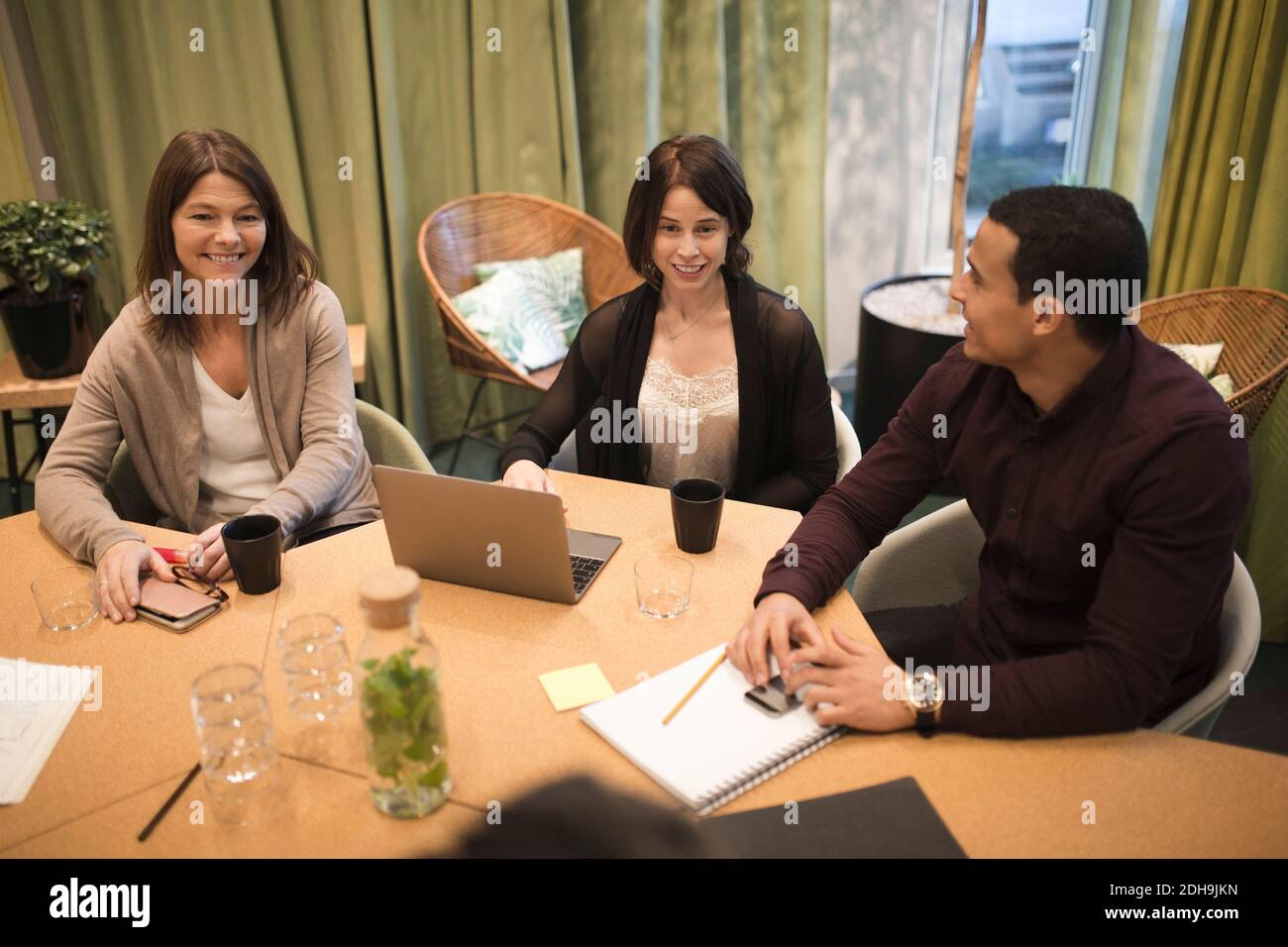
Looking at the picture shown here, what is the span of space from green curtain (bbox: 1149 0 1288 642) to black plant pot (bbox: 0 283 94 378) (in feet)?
10.5

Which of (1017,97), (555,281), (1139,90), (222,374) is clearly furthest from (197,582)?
(1017,97)

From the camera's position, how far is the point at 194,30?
307 centimetres

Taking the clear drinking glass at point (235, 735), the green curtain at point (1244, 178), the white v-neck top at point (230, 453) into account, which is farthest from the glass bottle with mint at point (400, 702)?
the green curtain at point (1244, 178)

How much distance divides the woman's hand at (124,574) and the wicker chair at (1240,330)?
7.58 feet

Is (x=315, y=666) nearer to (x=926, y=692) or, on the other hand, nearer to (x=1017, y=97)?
(x=926, y=692)

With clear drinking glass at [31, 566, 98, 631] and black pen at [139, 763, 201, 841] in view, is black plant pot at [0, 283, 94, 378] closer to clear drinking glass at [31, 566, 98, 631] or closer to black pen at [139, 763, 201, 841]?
clear drinking glass at [31, 566, 98, 631]

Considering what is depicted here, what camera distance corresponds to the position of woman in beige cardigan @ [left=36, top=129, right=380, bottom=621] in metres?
1.80

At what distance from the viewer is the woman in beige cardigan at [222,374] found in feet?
5.90

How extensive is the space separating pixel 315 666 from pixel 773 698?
58 cm

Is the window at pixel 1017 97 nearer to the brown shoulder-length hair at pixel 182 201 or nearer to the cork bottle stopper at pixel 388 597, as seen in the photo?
the brown shoulder-length hair at pixel 182 201

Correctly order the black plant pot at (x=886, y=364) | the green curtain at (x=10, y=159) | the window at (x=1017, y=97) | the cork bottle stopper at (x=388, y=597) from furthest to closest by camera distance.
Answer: the window at (x=1017, y=97)
the black plant pot at (x=886, y=364)
the green curtain at (x=10, y=159)
the cork bottle stopper at (x=388, y=597)

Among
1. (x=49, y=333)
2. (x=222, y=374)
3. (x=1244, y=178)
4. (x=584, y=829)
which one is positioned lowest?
(x=584, y=829)

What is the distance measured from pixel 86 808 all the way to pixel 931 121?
384 centimetres

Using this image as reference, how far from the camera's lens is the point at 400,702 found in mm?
1008
